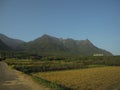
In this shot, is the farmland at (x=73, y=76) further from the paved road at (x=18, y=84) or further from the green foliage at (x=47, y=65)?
the paved road at (x=18, y=84)

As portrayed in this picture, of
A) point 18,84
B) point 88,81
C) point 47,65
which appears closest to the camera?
point 18,84

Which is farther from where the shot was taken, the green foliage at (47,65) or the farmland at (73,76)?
the green foliage at (47,65)

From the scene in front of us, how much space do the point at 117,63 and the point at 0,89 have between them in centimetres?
8519

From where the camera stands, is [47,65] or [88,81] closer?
[88,81]

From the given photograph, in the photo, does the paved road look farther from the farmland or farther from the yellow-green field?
the yellow-green field

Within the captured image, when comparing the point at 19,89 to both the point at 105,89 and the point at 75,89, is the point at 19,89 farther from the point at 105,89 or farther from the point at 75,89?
the point at 105,89

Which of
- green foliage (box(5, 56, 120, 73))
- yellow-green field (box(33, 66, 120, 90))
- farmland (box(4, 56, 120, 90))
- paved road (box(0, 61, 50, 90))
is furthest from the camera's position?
green foliage (box(5, 56, 120, 73))

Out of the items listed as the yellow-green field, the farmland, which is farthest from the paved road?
the yellow-green field

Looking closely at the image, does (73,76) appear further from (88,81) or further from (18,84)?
(18,84)

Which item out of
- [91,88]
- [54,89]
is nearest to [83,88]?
[91,88]

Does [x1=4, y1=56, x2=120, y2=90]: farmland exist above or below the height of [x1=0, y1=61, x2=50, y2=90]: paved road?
below

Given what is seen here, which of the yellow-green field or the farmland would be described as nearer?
the farmland

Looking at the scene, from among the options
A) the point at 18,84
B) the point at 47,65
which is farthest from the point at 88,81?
the point at 47,65

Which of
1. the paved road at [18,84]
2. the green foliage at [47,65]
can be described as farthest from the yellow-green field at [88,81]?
the green foliage at [47,65]
